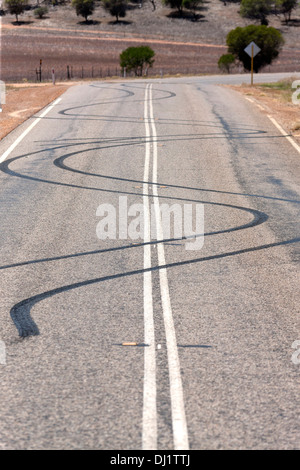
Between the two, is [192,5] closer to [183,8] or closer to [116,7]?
[183,8]

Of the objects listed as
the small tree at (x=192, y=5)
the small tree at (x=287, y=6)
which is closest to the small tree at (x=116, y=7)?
the small tree at (x=192, y=5)

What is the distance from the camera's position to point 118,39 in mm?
98250

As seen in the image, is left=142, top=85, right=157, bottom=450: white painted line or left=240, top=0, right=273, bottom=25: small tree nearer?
left=142, top=85, right=157, bottom=450: white painted line

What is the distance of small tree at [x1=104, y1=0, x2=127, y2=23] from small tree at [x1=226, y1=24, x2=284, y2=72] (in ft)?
170

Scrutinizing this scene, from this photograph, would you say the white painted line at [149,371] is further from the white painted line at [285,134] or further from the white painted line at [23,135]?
the white painted line at [285,134]

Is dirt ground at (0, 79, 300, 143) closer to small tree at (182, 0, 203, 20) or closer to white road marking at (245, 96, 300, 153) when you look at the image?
white road marking at (245, 96, 300, 153)

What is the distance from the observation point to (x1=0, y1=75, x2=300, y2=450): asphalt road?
16.6 feet

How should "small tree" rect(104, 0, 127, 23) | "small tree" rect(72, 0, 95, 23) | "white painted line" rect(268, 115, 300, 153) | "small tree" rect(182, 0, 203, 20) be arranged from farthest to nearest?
"small tree" rect(182, 0, 203, 20) < "small tree" rect(104, 0, 127, 23) < "small tree" rect(72, 0, 95, 23) < "white painted line" rect(268, 115, 300, 153)

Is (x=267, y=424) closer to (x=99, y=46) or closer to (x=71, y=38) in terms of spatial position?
(x=99, y=46)

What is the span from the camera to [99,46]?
91500 mm

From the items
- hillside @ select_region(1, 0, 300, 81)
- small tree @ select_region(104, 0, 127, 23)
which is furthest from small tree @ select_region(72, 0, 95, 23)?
small tree @ select_region(104, 0, 127, 23)

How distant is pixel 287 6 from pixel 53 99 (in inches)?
3800

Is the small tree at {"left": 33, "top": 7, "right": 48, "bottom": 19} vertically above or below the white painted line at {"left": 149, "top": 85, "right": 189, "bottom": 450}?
above
